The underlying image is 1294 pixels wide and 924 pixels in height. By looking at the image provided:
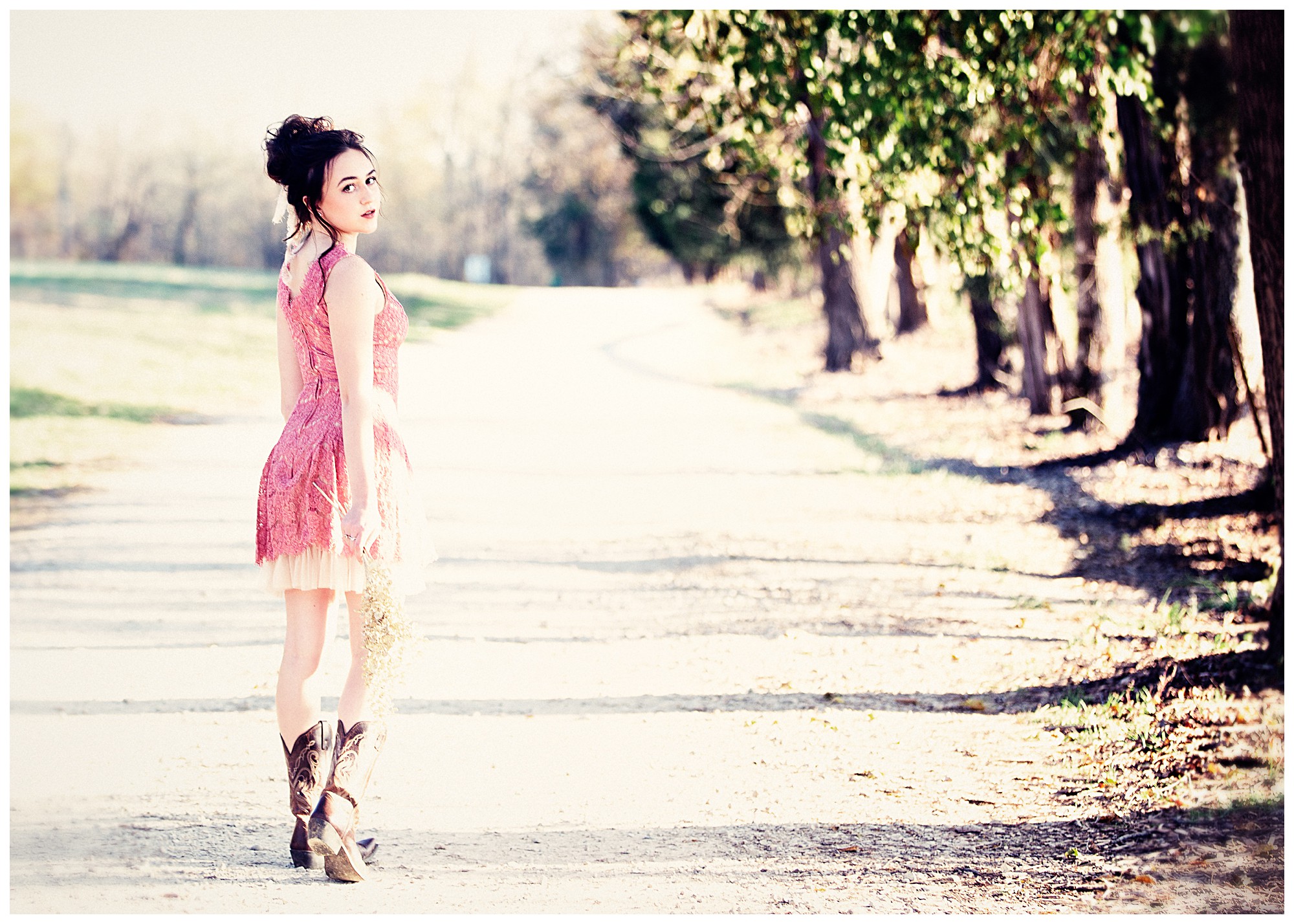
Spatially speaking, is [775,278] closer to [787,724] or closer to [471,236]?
[471,236]

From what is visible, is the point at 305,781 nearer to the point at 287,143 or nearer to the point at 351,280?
the point at 351,280

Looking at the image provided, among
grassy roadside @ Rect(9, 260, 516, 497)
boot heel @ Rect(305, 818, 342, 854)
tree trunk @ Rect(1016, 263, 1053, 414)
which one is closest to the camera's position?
boot heel @ Rect(305, 818, 342, 854)

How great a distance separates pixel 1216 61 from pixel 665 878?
25.8 feet

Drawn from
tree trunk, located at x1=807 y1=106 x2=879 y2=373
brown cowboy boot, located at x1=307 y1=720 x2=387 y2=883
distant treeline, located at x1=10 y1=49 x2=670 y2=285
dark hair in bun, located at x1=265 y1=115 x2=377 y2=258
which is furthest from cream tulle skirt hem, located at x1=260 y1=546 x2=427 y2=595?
distant treeline, located at x1=10 y1=49 x2=670 y2=285

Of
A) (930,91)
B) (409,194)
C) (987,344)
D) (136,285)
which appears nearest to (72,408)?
(987,344)

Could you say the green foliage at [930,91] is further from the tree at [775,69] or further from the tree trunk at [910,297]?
the tree trunk at [910,297]

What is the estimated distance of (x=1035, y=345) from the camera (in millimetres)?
13617

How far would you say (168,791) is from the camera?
14.6 feet

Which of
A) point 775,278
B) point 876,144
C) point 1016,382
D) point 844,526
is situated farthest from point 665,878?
point 775,278

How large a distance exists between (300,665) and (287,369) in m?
0.87

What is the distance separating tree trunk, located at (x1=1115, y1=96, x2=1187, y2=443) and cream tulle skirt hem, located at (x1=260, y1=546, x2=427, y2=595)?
7.68 m

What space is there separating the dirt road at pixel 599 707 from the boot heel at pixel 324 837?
12 centimetres

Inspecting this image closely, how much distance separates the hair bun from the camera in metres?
3.79

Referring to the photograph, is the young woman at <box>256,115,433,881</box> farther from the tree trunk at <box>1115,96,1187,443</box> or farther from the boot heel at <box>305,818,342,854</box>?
the tree trunk at <box>1115,96,1187,443</box>
